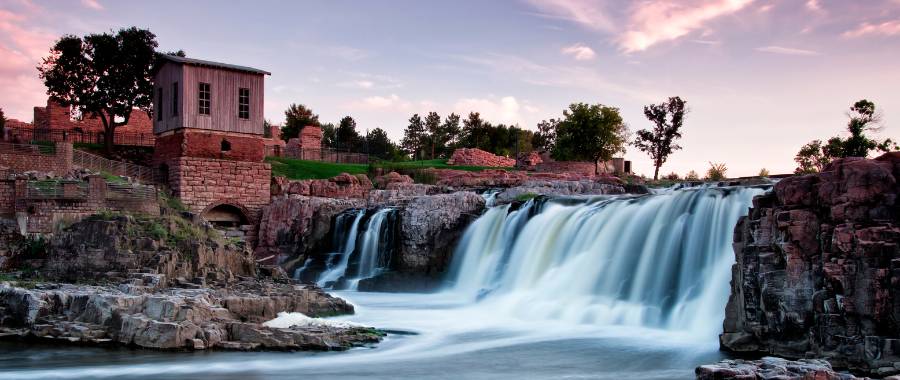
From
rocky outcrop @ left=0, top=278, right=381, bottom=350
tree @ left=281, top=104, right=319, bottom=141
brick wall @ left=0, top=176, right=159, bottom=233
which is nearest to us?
rocky outcrop @ left=0, top=278, right=381, bottom=350

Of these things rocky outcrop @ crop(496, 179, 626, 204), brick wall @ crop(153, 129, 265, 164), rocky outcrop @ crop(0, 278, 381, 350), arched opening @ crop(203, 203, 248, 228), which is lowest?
rocky outcrop @ crop(0, 278, 381, 350)

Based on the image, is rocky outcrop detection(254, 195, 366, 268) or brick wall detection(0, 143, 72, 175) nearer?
brick wall detection(0, 143, 72, 175)

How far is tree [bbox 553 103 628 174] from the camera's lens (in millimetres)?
45375

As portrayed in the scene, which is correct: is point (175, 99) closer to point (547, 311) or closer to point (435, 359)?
point (547, 311)

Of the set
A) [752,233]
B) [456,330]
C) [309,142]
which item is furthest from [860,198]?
[309,142]

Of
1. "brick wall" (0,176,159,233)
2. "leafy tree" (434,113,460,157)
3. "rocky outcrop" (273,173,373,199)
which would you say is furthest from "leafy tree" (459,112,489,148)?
"brick wall" (0,176,159,233)

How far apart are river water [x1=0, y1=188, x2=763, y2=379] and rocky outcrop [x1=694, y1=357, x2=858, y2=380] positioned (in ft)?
11.1

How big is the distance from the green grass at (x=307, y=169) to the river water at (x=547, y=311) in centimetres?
1593

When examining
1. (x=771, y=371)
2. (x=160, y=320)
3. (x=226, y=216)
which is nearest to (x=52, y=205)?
(x=226, y=216)

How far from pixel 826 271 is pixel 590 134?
3290cm

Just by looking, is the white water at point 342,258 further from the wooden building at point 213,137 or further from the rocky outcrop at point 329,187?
the wooden building at point 213,137

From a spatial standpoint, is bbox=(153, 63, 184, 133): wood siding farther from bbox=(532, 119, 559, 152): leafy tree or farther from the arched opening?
bbox=(532, 119, 559, 152): leafy tree

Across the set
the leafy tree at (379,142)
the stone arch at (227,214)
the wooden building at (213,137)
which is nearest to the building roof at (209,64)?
the wooden building at (213,137)

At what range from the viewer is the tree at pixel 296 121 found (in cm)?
6078
